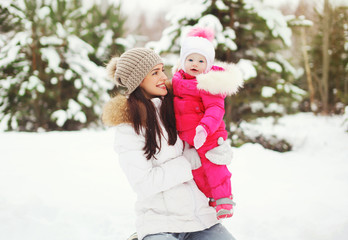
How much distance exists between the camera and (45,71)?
6.52 metres

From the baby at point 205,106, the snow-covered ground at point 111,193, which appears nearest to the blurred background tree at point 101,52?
the snow-covered ground at point 111,193

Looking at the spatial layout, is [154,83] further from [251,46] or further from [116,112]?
[251,46]

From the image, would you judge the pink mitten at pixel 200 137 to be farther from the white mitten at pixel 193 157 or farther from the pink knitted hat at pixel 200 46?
the pink knitted hat at pixel 200 46

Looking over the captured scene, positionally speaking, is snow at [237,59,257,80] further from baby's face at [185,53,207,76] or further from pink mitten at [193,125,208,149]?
pink mitten at [193,125,208,149]

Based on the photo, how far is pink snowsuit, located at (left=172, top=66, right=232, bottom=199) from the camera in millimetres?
1750

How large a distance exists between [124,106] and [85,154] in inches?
114

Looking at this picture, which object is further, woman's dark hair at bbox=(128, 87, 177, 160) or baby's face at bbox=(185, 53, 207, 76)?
baby's face at bbox=(185, 53, 207, 76)

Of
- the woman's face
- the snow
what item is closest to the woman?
the woman's face

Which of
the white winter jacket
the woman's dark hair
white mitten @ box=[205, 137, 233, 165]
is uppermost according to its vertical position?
the woman's dark hair

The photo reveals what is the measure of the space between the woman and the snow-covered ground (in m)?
1.03

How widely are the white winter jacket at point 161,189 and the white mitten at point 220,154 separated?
0.16 m

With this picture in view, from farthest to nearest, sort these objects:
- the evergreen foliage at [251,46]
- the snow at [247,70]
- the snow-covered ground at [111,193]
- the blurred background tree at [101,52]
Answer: the blurred background tree at [101,52] → the evergreen foliage at [251,46] → the snow at [247,70] → the snow-covered ground at [111,193]

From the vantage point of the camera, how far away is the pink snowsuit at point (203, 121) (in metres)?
1.75

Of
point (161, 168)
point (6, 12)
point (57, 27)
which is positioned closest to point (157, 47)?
point (57, 27)
